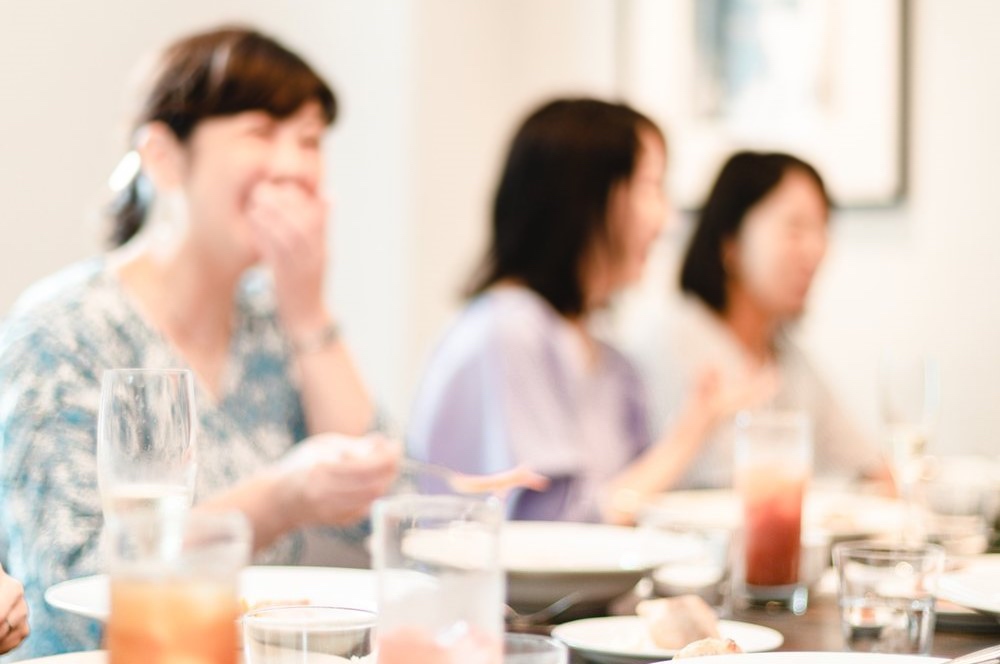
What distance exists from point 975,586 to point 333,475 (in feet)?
2.09

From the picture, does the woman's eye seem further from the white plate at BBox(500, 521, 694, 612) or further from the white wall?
the white wall

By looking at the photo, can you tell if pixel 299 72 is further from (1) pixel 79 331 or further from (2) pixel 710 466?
(2) pixel 710 466

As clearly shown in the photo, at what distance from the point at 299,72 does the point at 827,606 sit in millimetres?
984

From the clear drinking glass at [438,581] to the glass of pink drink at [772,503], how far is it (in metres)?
0.69

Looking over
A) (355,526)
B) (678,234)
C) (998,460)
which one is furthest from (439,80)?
(355,526)

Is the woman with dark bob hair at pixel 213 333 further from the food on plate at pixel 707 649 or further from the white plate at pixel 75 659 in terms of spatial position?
the food on plate at pixel 707 649

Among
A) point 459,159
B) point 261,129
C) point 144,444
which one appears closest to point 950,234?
point 459,159

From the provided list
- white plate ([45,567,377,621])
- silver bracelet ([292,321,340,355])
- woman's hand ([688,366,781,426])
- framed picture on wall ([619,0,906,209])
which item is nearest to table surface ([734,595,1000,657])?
white plate ([45,567,377,621])

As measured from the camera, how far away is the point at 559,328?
2.49 meters

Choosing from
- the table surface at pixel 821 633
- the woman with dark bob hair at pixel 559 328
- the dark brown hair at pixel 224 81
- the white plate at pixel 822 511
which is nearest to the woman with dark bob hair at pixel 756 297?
the woman with dark bob hair at pixel 559 328

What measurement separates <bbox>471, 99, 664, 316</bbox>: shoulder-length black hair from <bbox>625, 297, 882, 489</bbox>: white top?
0.36 meters

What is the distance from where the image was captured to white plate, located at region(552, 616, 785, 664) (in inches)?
39.9

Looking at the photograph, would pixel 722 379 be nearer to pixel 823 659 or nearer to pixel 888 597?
pixel 888 597

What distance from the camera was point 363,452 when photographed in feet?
4.70
